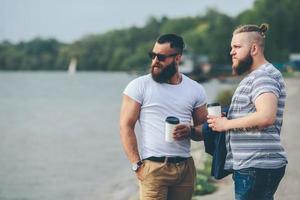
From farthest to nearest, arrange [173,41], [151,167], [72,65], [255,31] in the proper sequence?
[72,65]
[173,41]
[151,167]
[255,31]

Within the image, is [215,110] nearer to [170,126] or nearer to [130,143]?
[170,126]

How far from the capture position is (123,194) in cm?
1087

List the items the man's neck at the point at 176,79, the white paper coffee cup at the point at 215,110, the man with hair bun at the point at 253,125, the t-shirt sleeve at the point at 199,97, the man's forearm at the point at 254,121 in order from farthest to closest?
the t-shirt sleeve at the point at 199,97, the man's neck at the point at 176,79, the white paper coffee cup at the point at 215,110, the man with hair bun at the point at 253,125, the man's forearm at the point at 254,121

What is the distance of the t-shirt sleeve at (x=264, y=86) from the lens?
13.4 feet

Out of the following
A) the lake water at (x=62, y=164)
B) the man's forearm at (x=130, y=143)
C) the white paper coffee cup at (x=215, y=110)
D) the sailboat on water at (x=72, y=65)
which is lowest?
the sailboat on water at (x=72, y=65)

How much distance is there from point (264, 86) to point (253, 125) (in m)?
0.26

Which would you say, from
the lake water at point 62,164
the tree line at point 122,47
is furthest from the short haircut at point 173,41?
the tree line at point 122,47

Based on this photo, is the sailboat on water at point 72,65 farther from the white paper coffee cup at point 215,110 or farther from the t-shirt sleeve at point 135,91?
the white paper coffee cup at point 215,110

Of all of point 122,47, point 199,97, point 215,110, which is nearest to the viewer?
point 215,110

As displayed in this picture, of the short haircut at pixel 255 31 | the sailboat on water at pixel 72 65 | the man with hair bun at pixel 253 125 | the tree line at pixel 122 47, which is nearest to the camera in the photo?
the man with hair bun at pixel 253 125

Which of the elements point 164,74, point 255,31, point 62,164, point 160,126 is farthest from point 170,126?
point 62,164

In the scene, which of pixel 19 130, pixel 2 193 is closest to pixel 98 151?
pixel 2 193

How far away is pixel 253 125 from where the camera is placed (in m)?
4.04

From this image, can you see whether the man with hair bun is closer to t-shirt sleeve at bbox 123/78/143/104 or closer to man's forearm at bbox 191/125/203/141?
man's forearm at bbox 191/125/203/141
